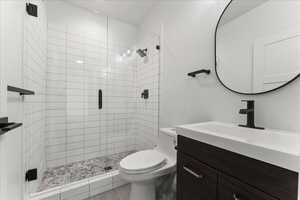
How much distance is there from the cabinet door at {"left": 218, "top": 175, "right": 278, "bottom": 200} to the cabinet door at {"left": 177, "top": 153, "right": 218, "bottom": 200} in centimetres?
4

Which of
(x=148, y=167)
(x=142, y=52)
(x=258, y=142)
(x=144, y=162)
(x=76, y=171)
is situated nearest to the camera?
(x=258, y=142)

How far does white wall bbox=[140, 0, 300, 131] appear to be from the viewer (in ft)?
2.81

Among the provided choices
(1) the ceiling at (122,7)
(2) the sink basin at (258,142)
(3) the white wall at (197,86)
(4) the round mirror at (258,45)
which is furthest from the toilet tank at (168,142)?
(1) the ceiling at (122,7)

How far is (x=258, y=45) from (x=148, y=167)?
1.25 m

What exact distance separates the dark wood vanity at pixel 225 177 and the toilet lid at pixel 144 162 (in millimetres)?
308

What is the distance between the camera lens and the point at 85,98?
224cm

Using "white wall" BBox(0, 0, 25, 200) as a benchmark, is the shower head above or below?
above

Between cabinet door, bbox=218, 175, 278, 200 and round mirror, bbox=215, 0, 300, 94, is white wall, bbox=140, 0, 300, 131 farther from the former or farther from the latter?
cabinet door, bbox=218, 175, 278, 200

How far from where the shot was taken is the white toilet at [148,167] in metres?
1.16

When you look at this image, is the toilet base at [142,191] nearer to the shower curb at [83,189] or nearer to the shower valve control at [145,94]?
the shower curb at [83,189]

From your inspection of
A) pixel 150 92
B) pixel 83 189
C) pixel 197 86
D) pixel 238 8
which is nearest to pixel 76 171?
pixel 83 189

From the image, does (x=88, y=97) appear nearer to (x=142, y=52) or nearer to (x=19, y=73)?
(x=142, y=52)

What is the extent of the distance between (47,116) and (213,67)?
221 cm

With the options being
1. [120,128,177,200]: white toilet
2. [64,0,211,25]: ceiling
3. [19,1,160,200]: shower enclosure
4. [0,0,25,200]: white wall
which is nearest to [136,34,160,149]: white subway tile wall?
[19,1,160,200]: shower enclosure
